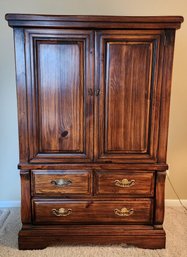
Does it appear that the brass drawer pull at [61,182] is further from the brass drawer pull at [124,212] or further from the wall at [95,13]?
the wall at [95,13]

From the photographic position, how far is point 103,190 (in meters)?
1.71

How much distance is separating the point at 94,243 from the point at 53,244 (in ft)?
1.05

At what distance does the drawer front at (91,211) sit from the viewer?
5.64ft

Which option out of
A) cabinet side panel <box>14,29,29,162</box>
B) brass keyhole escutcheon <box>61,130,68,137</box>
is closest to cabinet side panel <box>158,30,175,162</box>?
brass keyhole escutcheon <box>61,130,68,137</box>

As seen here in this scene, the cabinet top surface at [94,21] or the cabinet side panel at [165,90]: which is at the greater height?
the cabinet top surface at [94,21]

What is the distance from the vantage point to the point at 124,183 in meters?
1.70

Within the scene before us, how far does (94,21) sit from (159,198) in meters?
1.31

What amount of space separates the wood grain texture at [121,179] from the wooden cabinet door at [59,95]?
0.69ft

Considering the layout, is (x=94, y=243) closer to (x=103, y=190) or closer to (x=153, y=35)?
(x=103, y=190)

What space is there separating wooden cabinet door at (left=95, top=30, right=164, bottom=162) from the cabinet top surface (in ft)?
0.16

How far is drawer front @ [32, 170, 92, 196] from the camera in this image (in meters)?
1.68

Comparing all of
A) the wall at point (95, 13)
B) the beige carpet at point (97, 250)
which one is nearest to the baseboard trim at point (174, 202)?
the wall at point (95, 13)

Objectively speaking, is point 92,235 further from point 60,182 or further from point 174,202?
point 174,202

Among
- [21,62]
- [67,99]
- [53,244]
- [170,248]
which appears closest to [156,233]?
[170,248]
